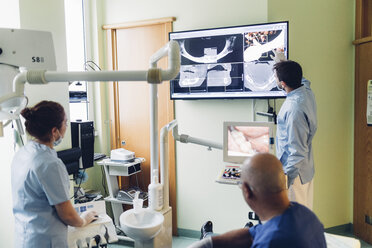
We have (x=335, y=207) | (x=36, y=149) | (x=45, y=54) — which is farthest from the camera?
(x=335, y=207)

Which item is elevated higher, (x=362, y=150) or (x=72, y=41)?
(x=72, y=41)

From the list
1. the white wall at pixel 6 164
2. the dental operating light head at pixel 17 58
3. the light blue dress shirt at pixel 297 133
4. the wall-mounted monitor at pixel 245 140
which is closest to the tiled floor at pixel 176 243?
the white wall at pixel 6 164

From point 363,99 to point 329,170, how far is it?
738mm

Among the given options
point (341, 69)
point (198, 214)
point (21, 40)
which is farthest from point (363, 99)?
point (21, 40)

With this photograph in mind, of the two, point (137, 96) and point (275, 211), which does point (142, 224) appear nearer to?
point (275, 211)

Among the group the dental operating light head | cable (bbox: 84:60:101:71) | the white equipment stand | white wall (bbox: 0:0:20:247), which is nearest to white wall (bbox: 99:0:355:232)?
the white equipment stand

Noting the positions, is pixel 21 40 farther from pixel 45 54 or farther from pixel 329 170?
pixel 329 170

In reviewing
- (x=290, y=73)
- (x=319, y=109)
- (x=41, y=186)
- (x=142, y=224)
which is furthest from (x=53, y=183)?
(x=319, y=109)

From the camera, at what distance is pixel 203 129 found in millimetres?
3021

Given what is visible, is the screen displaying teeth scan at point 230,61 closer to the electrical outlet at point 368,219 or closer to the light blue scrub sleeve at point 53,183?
the electrical outlet at point 368,219

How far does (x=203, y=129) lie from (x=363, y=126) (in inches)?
58.8

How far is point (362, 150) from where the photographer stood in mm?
2918

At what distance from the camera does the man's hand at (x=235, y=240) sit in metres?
1.27

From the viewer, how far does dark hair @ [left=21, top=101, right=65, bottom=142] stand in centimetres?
143
